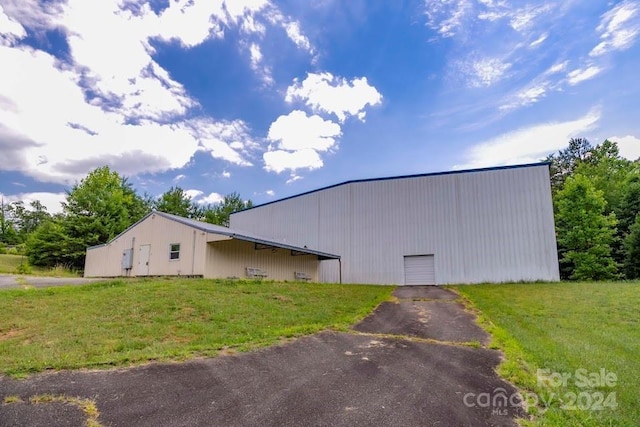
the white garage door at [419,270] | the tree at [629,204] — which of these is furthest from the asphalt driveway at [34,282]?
the tree at [629,204]

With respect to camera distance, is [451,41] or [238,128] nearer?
[451,41]

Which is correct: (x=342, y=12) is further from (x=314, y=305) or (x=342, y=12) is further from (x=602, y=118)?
(x=602, y=118)

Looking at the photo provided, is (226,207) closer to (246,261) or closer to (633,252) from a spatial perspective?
(246,261)

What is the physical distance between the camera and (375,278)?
22.8 metres

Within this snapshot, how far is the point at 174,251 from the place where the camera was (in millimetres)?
17078

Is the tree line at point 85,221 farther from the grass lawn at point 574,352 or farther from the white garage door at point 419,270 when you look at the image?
the grass lawn at point 574,352

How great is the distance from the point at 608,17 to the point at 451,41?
5.56 meters

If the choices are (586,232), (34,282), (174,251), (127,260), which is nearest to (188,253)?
(174,251)

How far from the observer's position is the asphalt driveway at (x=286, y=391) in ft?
12.1

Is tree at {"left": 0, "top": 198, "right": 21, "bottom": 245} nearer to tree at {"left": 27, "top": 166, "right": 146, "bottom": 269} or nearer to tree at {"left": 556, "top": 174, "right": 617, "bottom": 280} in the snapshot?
tree at {"left": 27, "top": 166, "right": 146, "bottom": 269}

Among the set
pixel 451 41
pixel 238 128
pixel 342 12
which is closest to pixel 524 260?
pixel 451 41

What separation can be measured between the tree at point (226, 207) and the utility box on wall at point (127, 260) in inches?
1078

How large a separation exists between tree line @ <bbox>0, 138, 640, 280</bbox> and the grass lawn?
53.8ft

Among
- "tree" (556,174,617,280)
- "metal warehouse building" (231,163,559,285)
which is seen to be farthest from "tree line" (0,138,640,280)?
"metal warehouse building" (231,163,559,285)
